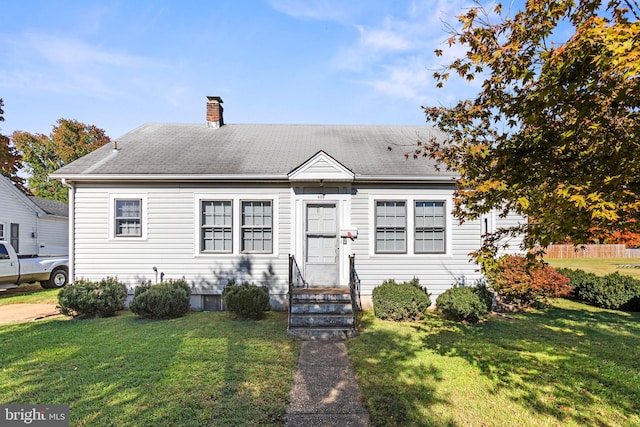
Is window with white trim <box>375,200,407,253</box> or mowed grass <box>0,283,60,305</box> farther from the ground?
window with white trim <box>375,200,407,253</box>

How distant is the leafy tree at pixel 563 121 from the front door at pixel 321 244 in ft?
17.8

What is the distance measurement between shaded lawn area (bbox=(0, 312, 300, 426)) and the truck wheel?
6606 mm

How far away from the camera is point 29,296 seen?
11.8 m

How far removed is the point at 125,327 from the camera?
747 cm

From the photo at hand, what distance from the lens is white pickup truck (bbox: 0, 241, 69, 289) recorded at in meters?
11.7

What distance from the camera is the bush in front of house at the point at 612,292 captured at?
993 cm

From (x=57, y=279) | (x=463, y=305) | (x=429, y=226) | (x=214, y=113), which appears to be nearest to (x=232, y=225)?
(x=214, y=113)

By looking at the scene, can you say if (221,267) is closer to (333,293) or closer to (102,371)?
(333,293)

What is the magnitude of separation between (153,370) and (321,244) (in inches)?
209

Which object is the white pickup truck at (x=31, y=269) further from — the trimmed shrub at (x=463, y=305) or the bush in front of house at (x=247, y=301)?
the trimmed shrub at (x=463, y=305)

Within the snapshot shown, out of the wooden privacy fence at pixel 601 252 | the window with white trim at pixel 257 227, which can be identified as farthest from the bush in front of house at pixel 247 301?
the wooden privacy fence at pixel 601 252

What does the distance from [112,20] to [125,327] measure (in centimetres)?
786

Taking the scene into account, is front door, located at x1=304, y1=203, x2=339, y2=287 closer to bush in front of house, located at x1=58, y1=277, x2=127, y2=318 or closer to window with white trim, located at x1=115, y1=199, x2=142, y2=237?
window with white trim, located at x1=115, y1=199, x2=142, y2=237

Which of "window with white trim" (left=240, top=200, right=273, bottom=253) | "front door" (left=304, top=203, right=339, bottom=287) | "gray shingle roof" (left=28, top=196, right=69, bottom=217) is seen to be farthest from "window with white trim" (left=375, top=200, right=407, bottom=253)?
"gray shingle roof" (left=28, top=196, right=69, bottom=217)
